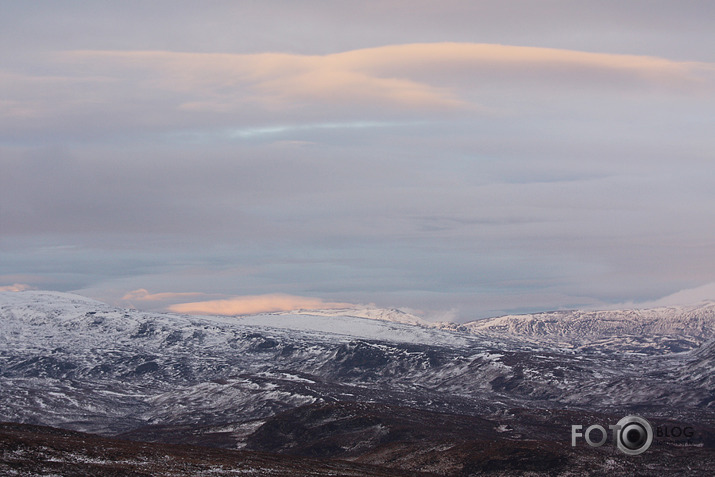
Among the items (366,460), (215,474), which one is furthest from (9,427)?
(366,460)

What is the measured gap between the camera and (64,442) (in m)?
117

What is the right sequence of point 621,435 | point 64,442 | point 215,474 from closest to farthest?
point 215,474 → point 64,442 → point 621,435

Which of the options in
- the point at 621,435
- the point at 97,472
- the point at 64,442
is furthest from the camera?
the point at 621,435

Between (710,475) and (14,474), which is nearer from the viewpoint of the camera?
(14,474)

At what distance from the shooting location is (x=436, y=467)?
179000mm

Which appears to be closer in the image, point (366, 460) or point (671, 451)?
point (671, 451)

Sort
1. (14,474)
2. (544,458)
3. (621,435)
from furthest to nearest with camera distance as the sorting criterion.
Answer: (544,458), (621,435), (14,474)

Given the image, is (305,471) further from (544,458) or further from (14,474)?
(544,458)

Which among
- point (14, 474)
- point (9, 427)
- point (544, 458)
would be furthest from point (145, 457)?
point (544, 458)

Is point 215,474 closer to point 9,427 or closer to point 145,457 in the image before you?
point 145,457

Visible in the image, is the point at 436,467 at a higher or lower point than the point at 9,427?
lower

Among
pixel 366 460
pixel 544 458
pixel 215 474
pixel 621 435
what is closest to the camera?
pixel 215 474

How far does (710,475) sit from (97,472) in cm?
12535

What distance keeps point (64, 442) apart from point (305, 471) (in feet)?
120
